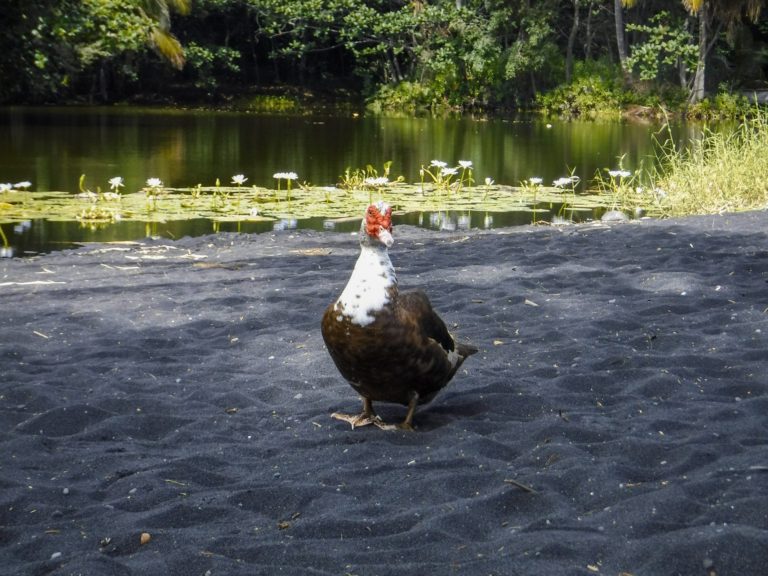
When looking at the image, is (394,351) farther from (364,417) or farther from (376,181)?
(376,181)

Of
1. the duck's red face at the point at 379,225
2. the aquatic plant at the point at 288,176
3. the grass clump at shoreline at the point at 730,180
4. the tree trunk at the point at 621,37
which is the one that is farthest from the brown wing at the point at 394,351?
the tree trunk at the point at 621,37

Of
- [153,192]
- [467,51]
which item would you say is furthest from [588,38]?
[153,192]

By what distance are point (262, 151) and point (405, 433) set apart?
18095 mm

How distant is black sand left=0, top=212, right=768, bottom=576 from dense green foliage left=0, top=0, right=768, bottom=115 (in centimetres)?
2717

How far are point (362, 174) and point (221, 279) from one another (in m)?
8.73

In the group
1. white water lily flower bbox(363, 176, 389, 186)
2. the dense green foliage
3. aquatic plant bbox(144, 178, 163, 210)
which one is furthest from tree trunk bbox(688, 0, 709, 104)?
aquatic plant bbox(144, 178, 163, 210)

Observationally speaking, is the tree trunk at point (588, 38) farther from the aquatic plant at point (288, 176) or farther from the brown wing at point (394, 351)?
the brown wing at point (394, 351)

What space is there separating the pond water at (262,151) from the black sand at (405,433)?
5.30 m

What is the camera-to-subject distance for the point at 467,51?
38.8 m

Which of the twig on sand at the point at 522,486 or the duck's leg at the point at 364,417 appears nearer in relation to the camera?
the twig on sand at the point at 522,486

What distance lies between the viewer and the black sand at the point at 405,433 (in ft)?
9.59

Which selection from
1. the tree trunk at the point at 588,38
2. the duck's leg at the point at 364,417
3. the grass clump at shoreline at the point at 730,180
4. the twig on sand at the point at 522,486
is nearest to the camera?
the twig on sand at the point at 522,486

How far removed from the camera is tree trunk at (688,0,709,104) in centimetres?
3324

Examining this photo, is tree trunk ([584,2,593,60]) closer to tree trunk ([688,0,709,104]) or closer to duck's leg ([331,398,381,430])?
tree trunk ([688,0,709,104])
